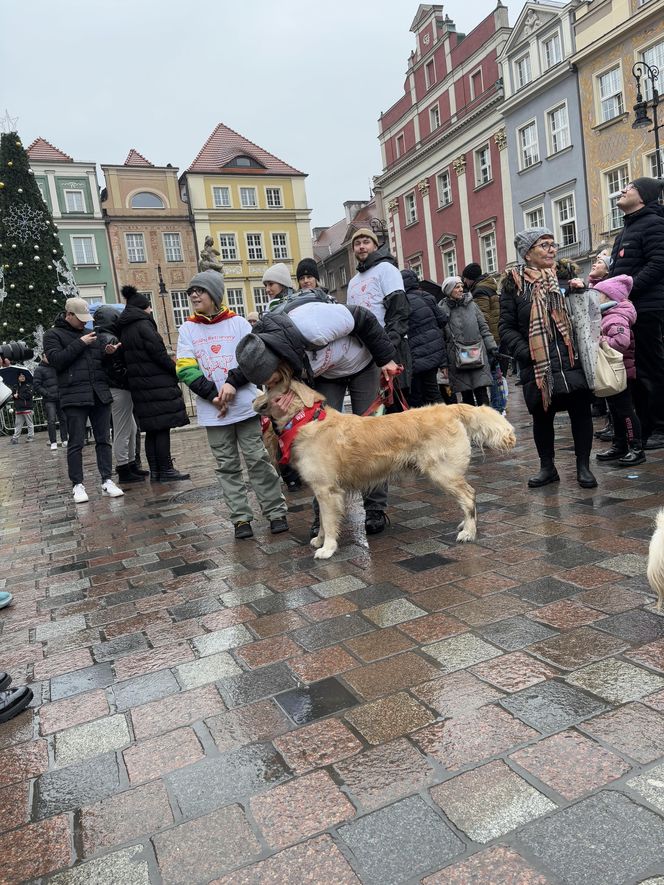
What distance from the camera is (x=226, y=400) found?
508 cm

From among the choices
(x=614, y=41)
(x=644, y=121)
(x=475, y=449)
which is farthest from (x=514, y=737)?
(x=614, y=41)

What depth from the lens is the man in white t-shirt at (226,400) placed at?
519 centimetres

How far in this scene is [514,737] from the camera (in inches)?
82.4

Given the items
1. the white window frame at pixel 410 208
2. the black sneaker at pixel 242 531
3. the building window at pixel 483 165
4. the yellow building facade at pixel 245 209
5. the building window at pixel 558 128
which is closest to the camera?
the black sneaker at pixel 242 531

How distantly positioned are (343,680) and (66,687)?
51.1 inches

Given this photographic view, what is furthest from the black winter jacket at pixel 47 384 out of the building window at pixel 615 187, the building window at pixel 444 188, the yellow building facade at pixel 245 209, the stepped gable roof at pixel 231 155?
the stepped gable roof at pixel 231 155

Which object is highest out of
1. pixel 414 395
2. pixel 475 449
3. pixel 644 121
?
pixel 644 121

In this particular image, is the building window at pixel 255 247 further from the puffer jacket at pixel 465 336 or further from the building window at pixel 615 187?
the puffer jacket at pixel 465 336

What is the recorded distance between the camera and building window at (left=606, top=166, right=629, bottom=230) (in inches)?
972

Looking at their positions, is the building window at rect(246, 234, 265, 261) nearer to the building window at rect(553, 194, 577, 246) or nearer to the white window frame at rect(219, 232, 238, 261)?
the white window frame at rect(219, 232, 238, 261)

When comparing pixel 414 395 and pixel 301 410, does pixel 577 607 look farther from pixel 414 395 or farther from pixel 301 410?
pixel 414 395

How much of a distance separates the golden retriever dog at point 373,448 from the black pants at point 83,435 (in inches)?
157

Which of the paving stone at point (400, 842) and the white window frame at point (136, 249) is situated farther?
the white window frame at point (136, 249)

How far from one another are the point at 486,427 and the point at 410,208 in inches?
1505
